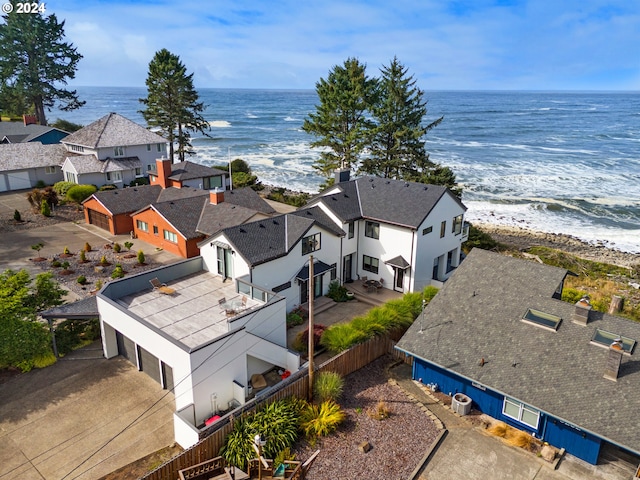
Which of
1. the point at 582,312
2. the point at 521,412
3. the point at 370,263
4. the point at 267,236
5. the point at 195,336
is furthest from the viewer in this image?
the point at 370,263

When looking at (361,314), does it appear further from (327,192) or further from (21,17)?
(21,17)

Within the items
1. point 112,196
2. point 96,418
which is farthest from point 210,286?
point 112,196

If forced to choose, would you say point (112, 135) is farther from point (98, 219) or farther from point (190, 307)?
point (190, 307)

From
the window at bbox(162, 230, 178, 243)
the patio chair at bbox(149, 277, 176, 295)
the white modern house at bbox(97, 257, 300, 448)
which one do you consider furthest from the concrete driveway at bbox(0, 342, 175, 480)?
the window at bbox(162, 230, 178, 243)

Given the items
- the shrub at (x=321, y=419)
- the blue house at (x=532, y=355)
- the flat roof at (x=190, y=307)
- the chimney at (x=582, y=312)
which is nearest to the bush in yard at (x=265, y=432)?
the shrub at (x=321, y=419)

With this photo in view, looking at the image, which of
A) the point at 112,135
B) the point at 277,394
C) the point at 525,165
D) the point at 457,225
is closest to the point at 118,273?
the point at 277,394

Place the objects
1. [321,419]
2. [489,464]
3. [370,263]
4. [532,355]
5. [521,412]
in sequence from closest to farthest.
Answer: [489,464] → [321,419] → [521,412] → [532,355] → [370,263]
